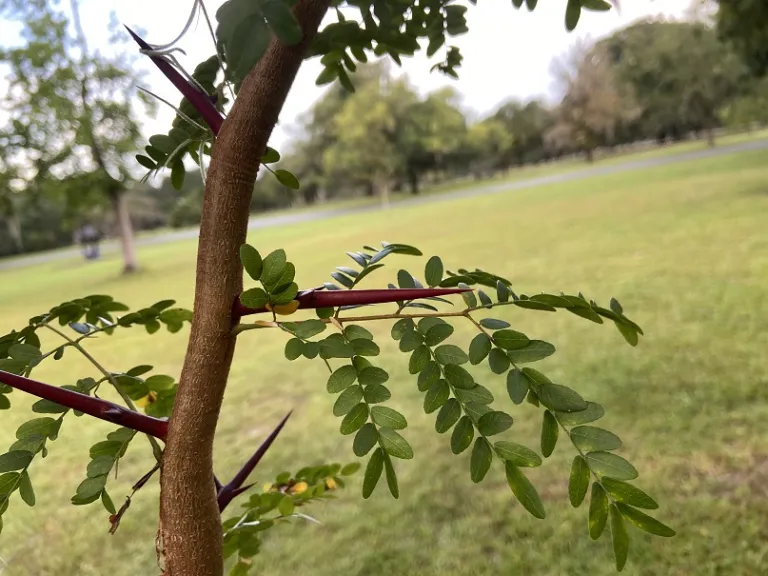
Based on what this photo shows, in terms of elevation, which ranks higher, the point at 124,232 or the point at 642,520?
the point at 124,232

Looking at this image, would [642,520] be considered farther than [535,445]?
No

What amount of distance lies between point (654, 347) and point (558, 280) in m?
1.18

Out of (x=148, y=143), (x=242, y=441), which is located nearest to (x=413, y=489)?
(x=242, y=441)

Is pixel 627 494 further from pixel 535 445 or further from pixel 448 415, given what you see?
pixel 535 445

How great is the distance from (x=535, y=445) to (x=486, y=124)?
2023 centimetres

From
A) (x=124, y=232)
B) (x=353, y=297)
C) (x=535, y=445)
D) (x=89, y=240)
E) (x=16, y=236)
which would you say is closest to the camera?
(x=353, y=297)

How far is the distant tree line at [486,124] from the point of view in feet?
38.8

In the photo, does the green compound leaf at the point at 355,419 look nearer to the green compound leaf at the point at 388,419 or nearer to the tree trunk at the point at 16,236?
the green compound leaf at the point at 388,419

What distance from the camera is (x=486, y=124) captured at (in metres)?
20.3

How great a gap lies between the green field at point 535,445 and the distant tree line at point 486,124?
4840 millimetres

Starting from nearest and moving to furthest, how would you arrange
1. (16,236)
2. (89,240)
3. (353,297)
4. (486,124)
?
(353,297) < (89,240) < (16,236) < (486,124)

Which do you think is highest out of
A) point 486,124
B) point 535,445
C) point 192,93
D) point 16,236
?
point 486,124

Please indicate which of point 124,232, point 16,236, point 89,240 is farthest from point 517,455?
point 16,236

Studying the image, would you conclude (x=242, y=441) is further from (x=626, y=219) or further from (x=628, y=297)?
(x=626, y=219)
